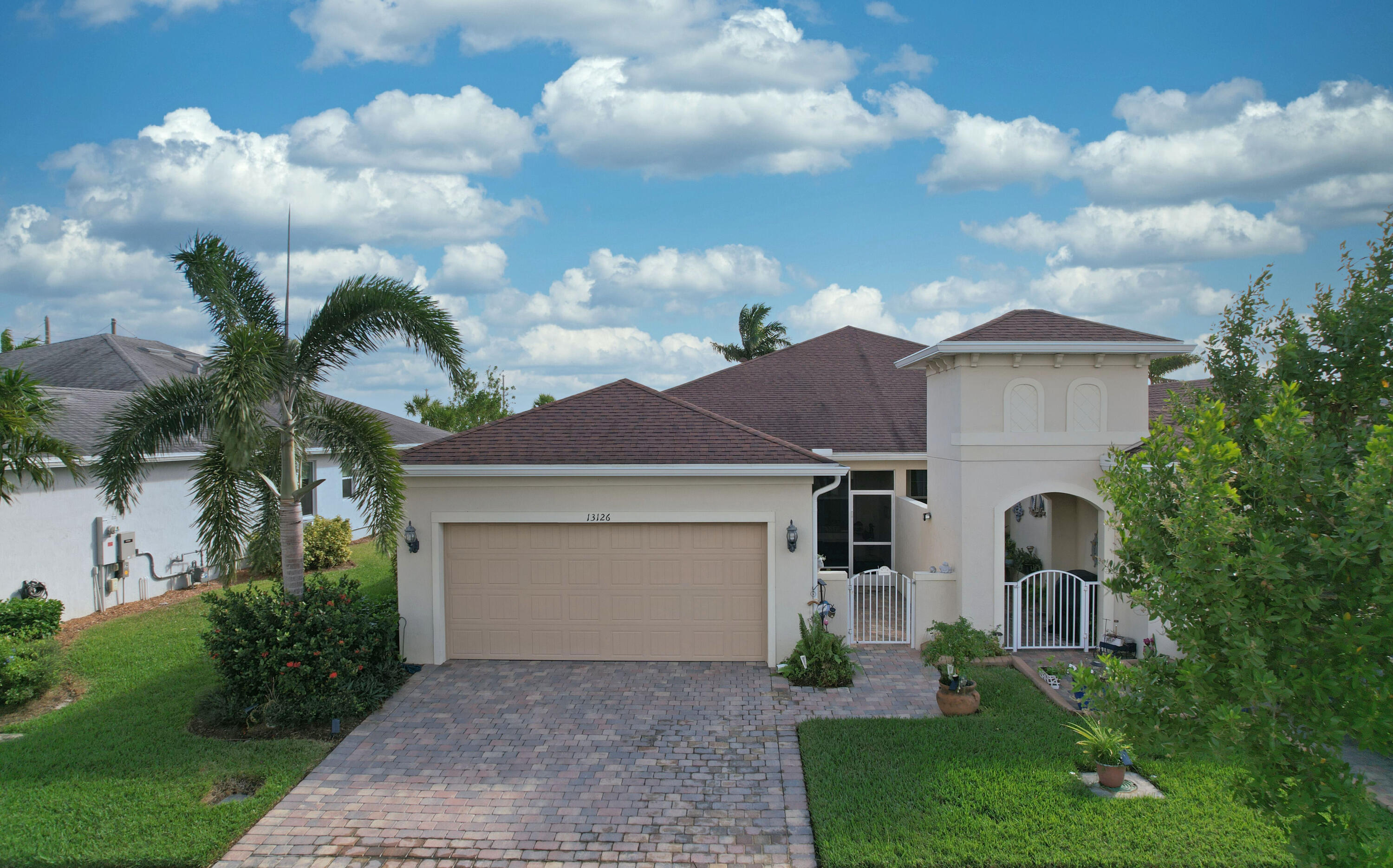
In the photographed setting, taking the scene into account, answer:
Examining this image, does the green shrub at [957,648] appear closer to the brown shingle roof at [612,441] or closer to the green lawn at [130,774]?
the brown shingle roof at [612,441]

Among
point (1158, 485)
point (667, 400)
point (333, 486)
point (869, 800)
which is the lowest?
point (869, 800)

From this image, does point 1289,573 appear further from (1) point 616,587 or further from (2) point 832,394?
(2) point 832,394

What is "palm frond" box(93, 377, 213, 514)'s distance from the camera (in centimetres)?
949

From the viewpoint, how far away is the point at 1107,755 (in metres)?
7.65

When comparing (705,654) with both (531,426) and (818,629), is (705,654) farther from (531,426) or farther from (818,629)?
(531,426)

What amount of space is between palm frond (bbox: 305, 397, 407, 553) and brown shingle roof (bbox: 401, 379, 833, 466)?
1.49 metres

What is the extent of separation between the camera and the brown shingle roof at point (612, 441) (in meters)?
11.4

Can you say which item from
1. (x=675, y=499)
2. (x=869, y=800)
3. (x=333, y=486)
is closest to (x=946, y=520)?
(x=675, y=499)

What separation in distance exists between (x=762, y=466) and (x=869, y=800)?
16.2 feet

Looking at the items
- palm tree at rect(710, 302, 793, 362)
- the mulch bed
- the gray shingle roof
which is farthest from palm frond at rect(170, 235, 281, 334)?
palm tree at rect(710, 302, 793, 362)

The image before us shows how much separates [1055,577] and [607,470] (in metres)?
8.25

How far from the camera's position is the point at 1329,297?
5309 millimetres

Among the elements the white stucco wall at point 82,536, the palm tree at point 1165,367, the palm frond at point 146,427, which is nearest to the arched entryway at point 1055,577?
the palm frond at point 146,427

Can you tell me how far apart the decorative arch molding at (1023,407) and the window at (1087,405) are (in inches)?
18.2
